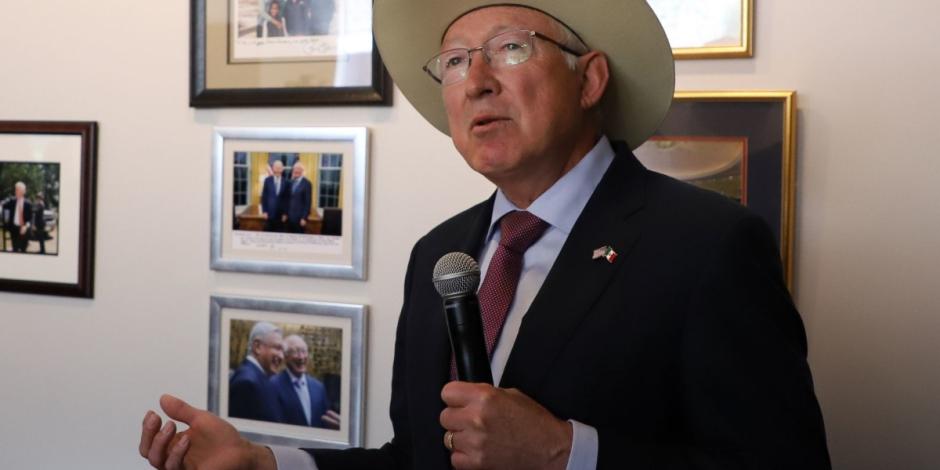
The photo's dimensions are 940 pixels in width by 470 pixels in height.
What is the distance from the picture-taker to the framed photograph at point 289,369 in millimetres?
2207

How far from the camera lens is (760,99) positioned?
Answer: 183cm

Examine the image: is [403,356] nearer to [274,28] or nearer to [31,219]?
[274,28]

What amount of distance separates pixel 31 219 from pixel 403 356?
1.43 metres

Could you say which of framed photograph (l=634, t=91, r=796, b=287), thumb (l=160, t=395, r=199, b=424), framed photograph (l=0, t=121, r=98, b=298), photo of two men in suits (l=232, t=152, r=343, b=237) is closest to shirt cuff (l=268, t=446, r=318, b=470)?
thumb (l=160, t=395, r=199, b=424)

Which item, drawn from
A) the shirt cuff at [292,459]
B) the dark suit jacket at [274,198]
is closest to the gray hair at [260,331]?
the dark suit jacket at [274,198]

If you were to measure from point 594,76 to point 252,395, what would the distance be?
130 cm

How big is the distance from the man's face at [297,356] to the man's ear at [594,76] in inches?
43.7

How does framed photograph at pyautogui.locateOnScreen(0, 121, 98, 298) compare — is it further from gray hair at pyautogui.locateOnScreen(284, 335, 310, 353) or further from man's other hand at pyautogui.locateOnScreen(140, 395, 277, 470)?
man's other hand at pyautogui.locateOnScreen(140, 395, 277, 470)

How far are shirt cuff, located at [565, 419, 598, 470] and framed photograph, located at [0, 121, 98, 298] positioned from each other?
175 centimetres

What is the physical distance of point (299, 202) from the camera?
2.26 m

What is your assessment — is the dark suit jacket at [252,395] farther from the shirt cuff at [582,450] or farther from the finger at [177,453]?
the shirt cuff at [582,450]

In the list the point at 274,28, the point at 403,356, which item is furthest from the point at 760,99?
the point at 274,28

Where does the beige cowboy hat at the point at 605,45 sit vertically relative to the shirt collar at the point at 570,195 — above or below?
above

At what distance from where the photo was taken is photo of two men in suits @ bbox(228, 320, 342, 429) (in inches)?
88.1
